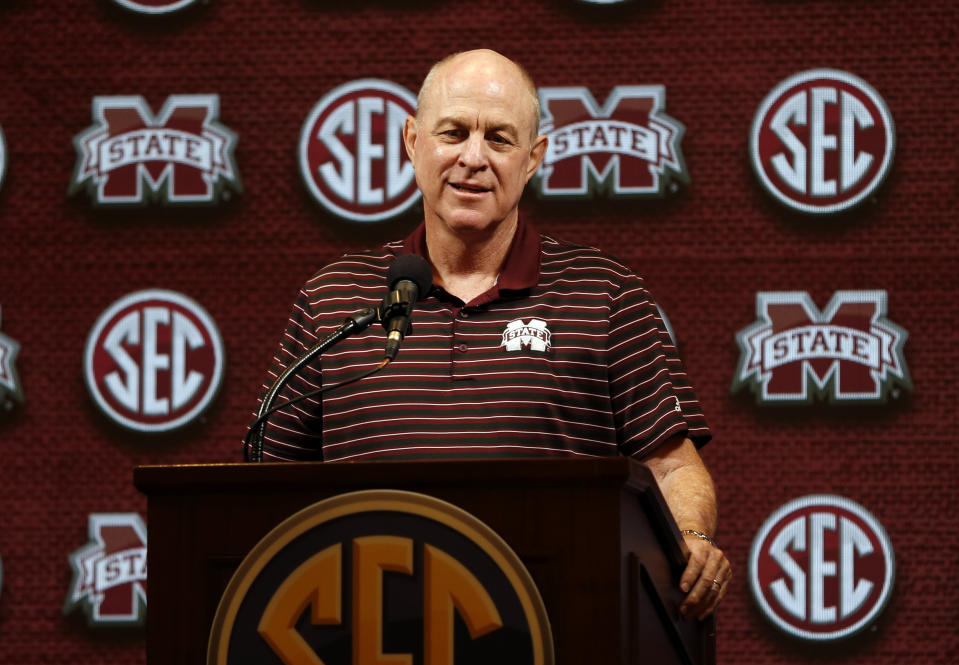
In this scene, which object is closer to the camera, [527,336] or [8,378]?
[527,336]

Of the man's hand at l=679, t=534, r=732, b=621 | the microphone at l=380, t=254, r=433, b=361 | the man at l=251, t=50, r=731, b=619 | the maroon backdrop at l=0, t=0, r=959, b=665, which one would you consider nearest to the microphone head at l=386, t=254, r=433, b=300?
the microphone at l=380, t=254, r=433, b=361

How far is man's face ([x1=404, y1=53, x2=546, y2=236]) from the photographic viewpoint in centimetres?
188

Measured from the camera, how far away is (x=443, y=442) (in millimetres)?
1755

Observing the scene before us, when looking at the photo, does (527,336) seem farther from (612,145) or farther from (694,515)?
(612,145)

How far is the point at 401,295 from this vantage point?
5.18ft

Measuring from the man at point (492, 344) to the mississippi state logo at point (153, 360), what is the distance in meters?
1.88

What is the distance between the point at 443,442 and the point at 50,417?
7.60ft

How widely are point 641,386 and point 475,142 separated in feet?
1.25

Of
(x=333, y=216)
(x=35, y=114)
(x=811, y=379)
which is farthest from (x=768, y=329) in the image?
(x=35, y=114)

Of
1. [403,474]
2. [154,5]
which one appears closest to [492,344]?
[403,474]

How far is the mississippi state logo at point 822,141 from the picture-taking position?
12.0 feet

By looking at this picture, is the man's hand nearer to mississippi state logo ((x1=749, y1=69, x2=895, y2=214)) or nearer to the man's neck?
the man's neck

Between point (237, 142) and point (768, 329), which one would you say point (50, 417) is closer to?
point (237, 142)

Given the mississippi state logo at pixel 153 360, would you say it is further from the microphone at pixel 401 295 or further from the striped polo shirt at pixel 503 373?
the microphone at pixel 401 295
